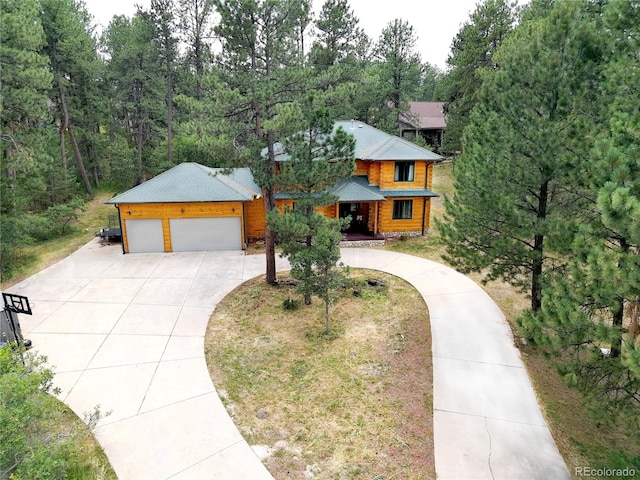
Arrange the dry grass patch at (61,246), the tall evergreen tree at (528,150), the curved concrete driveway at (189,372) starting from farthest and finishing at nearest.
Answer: the dry grass patch at (61,246) → the tall evergreen tree at (528,150) → the curved concrete driveway at (189,372)

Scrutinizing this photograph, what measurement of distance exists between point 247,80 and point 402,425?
31.6 feet

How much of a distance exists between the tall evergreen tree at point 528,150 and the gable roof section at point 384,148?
806 cm

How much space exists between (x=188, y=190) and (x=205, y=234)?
2.06m

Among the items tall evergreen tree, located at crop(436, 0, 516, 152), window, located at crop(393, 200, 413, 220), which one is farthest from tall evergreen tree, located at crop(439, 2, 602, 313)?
tall evergreen tree, located at crop(436, 0, 516, 152)

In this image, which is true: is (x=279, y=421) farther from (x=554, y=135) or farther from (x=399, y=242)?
(x=399, y=242)

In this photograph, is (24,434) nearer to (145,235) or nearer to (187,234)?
(187,234)

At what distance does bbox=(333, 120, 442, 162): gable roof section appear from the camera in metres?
19.0

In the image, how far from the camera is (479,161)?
32.2 ft

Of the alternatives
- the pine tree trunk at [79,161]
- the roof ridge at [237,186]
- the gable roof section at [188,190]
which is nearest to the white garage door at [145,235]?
the gable roof section at [188,190]

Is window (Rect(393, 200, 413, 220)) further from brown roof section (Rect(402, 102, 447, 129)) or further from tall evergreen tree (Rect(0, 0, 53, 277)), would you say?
brown roof section (Rect(402, 102, 447, 129))

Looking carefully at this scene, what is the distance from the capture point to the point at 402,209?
1981 cm

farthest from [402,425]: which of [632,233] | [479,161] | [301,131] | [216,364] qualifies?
[301,131]

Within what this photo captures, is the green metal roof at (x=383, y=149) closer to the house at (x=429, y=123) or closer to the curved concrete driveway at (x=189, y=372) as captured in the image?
the curved concrete driveway at (x=189, y=372)

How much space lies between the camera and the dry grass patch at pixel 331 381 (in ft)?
22.7
